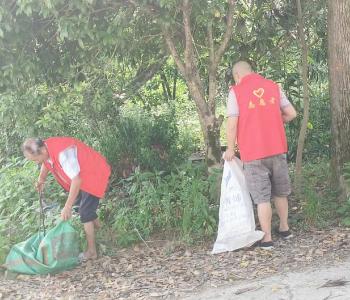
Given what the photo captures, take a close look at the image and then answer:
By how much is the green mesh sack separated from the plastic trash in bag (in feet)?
4.38

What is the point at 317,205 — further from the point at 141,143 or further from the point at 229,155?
the point at 141,143

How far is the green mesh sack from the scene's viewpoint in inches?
201

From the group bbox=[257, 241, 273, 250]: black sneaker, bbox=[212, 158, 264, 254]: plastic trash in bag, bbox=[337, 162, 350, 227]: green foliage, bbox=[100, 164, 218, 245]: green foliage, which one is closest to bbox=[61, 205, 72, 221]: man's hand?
bbox=[100, 164, 218, 245]: green foliage

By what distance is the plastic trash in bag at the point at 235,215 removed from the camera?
5.18 m

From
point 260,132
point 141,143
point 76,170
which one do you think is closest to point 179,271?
point 76,170

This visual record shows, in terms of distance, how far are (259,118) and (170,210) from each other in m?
1.45

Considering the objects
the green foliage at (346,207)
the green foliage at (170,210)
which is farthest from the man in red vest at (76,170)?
the green foliage at (346,207)

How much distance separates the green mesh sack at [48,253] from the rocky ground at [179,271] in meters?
0.08

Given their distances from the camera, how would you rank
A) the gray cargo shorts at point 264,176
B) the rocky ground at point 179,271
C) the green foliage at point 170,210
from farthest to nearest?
1. the green foliage at point 170,210
2. the gray cargo shorts at point 264,176
3. the rocky ground at point 179,271

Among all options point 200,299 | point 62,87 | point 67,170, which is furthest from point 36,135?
point 200,299

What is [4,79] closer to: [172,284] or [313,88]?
[172,284]

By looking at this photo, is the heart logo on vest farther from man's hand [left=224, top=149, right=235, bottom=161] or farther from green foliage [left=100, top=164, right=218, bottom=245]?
green foliage [left=100, top=164, right=218, bottom=245]

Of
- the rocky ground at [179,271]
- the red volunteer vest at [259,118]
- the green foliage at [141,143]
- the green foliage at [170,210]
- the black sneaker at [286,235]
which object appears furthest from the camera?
the green foliage at [141,143]

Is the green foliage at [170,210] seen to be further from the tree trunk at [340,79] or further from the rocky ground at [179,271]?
the tree trunk at [340,79]
